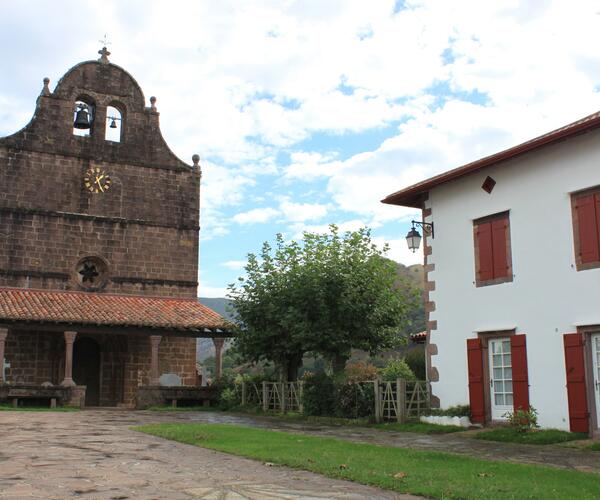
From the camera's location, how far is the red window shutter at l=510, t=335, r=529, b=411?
13141 mm

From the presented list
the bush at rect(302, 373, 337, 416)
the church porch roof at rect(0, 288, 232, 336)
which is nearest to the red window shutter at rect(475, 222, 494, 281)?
the bush at rect(302, 373, 337, 416)

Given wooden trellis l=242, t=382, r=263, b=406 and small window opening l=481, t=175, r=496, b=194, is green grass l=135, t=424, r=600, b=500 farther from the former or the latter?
wooden trellis l=242, t=382, r=263, b=406

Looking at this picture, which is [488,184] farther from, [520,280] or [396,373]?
[396,373]

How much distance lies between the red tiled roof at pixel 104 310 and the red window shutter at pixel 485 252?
1218 cm

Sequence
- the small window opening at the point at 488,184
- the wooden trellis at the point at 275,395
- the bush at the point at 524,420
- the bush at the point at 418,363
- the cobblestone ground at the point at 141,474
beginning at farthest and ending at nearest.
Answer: the bush at the point at 418,363 → the wooden trellis at the point at 275,395 → the small window opening at the point at 488,184 → the bush at the point at 524,420 → the cobblestone ground at the point at 141,474

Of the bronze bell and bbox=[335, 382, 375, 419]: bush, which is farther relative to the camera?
the bronze bell

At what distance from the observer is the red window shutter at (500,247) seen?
1399 cm

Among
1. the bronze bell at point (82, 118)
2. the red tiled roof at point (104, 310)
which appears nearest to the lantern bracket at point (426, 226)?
the red tiled roof at point (104, 310)

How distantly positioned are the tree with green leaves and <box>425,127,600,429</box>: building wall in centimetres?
417

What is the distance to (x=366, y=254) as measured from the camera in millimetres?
20594

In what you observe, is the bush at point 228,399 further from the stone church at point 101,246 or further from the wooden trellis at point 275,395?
the stone church at point 101,246

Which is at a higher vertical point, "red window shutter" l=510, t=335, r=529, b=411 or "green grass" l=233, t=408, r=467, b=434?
"red window shutter" l=510, t=335, r=529, b=411

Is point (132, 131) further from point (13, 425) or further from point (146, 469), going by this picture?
point (146, 469)

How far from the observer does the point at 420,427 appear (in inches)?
562
